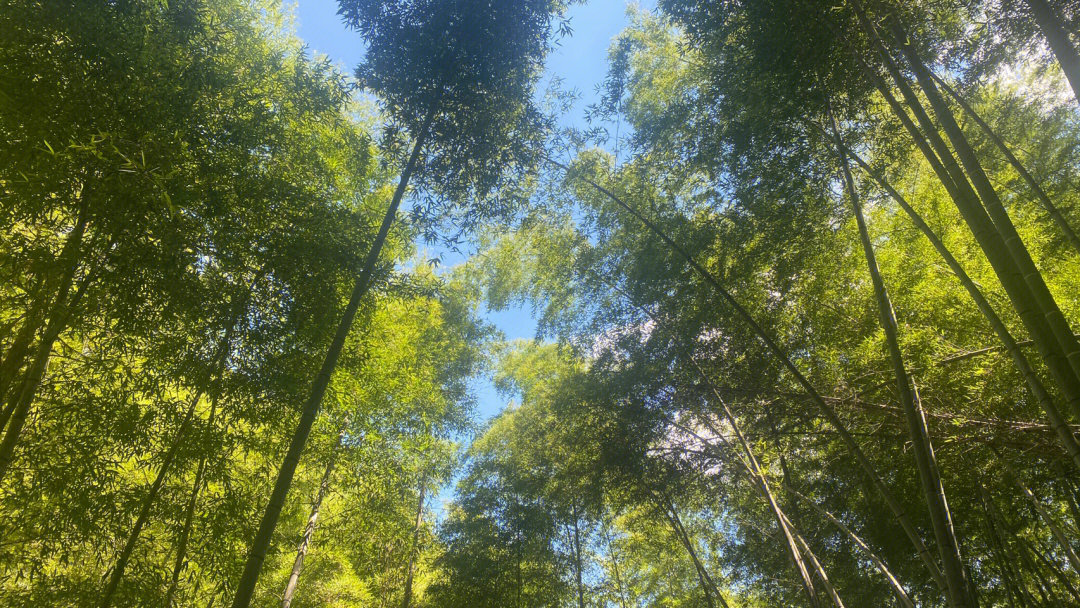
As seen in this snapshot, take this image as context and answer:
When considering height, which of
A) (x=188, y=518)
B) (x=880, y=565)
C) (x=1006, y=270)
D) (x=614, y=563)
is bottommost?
(x=880, y=565)

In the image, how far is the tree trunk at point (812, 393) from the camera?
3.19 meters

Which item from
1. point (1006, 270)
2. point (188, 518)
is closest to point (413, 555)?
point (188, 518)

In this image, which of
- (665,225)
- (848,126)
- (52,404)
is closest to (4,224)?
(52,404)

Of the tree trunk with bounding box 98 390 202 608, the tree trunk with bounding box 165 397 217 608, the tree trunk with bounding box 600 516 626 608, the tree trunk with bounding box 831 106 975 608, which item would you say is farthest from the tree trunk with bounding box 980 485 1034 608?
the tree trunk with bounding box 98 390 202 608

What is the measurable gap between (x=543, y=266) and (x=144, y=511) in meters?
3.89

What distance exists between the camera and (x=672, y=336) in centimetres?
500

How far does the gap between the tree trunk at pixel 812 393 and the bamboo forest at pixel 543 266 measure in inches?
1.7

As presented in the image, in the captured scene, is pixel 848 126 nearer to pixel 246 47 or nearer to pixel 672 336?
pixel 672 336

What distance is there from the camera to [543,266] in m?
5.62

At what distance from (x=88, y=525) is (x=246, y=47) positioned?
3417 mm

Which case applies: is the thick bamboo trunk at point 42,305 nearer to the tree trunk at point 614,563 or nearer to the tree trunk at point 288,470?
the tree trunk at point 288,470

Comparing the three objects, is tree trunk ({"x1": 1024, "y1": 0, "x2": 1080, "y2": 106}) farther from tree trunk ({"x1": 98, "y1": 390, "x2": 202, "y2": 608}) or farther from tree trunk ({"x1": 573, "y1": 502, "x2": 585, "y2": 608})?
tree trunk ({"x1": 573, "y1": 502, "x2": 585, "y2": 608})

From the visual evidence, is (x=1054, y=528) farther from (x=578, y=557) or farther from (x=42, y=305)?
(x=42, y=305)

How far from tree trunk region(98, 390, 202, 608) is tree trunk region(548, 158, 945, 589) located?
3462mm
